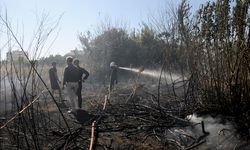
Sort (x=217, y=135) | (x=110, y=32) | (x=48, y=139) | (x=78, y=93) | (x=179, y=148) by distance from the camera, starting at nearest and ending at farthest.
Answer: (x=179, y=148) → (x=217, y=135) → (x=48, y=139) → (x=78, y=93) → (x=110, y=32)

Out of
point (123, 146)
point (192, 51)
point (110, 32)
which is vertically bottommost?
point (123, 146)

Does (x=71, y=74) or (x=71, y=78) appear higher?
(x=71, y=74)

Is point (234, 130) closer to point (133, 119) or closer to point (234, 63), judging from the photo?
point (234, 63)

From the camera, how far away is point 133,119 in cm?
480

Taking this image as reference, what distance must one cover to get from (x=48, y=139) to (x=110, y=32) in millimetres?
21315

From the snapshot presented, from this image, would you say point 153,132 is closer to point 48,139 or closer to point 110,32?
point 48,139

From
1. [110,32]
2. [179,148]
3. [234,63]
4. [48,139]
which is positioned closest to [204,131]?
[179,148]

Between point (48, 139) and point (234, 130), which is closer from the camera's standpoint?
point (234, 130)

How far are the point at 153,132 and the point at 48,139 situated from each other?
144 centimetres

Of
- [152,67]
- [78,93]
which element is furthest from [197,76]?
[152,67]

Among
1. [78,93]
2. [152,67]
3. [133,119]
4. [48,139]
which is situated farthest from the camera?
[152,67]

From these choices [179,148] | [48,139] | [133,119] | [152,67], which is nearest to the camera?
[179,148]

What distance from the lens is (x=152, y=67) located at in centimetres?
2208

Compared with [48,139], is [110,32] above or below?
above
